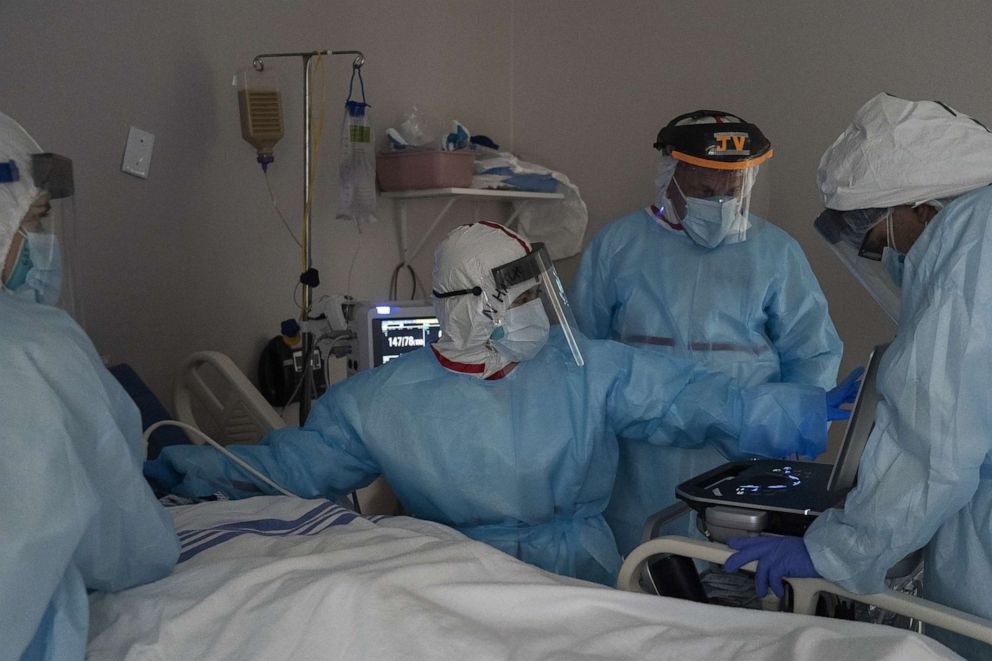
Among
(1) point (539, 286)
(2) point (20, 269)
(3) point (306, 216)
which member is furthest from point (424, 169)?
(2) point (20, 269)

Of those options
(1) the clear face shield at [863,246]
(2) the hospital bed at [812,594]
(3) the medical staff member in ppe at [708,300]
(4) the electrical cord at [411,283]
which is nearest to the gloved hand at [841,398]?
(1) the clear face shield at [863,246]

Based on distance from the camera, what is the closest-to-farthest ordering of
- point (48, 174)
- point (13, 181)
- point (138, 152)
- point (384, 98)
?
point (13, 181) → point (48, 174) → point (138, 152) → point (384, 98)

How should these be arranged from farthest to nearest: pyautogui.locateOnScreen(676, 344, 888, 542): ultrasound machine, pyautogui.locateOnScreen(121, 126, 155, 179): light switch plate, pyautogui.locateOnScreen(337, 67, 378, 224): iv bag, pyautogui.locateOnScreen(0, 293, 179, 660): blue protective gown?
pyautogui.locateOnScreen(337, 67, 378, 224): iv bag → pyautogui.locateOnScreen(121, 126, 155, 179): light switch plate → pyautogui.locateOnScreen(676, 344, 888, 542): ultrasound machine → pyautogui.locateOnScreen(0, 293, 179, 660): blue protective gown

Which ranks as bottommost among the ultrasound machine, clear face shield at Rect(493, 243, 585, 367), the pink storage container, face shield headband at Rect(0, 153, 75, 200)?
the ultrasound machine

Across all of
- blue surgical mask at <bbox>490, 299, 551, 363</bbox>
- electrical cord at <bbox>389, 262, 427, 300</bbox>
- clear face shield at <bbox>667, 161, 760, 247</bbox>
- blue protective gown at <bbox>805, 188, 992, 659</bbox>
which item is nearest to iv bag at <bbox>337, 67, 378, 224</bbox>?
electrical cord at <bbox>389, 262, 427, 300</bbox>

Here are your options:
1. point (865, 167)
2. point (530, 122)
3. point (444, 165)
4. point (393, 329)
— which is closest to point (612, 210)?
point (530, 122)

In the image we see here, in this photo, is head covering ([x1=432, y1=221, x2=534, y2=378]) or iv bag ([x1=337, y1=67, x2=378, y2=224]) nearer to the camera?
head covering ([x1=432, y1=221, x2=534, y2=378])

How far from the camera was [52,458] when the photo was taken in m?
1.16

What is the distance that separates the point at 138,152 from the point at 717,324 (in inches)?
68.5

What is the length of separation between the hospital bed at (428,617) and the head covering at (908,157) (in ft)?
2.01

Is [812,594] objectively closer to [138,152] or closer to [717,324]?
[717,324]

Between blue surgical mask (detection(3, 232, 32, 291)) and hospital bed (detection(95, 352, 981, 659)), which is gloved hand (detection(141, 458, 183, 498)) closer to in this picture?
hospital bed (detection(95, 352, 981, 659))

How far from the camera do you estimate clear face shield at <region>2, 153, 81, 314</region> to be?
1337 mm

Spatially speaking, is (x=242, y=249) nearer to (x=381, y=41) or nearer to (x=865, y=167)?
(x=381, y=41)
